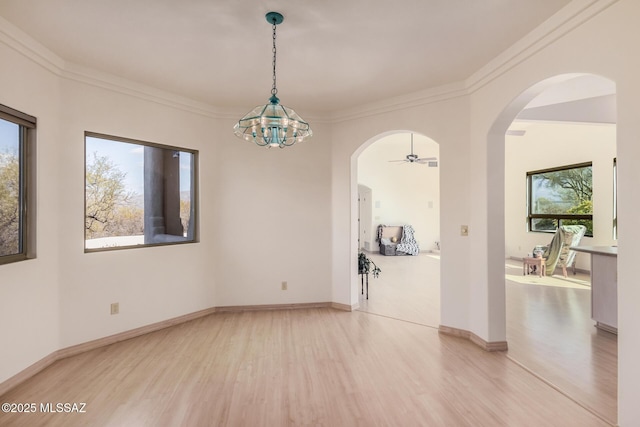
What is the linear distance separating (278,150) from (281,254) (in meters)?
1.45

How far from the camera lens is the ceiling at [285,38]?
7.65 ft

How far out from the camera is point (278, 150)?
473 centimetres

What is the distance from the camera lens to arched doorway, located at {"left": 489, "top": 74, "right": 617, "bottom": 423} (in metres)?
2.86

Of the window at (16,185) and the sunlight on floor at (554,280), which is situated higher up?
the window at (16,185)

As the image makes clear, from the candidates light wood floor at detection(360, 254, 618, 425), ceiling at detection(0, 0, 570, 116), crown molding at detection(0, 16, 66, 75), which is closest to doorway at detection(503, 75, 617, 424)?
light wood floor at detection(360, 254, 618, 425)

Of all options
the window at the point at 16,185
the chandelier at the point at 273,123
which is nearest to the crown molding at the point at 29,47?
the window at the point at 16,185

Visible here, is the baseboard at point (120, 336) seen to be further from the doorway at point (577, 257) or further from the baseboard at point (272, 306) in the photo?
the doorway at point (577, 257)

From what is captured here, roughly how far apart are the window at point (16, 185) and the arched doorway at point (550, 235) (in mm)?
4148

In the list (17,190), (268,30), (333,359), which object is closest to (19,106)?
(17,190)

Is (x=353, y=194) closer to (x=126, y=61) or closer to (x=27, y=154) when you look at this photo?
(x=126, y=61)

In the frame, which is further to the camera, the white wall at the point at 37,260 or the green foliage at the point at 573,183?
the green foliage at the point at 573,183

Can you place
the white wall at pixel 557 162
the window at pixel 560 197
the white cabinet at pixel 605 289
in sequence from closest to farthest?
the white cabinet at pixel 605 289
the white wall at pixel 557 162
the window at pixel 560 197

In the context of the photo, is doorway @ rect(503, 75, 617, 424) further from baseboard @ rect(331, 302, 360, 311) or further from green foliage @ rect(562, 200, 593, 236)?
baseboard @ rect(331, 302, 360, 311)

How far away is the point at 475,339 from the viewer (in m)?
3.55
